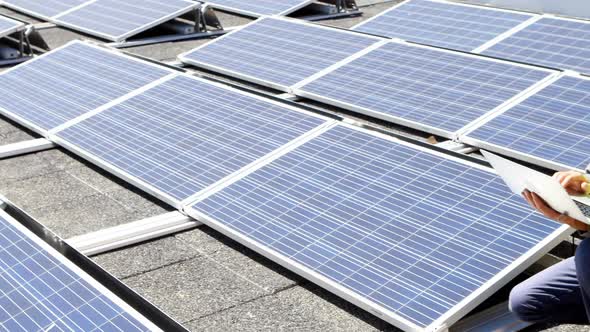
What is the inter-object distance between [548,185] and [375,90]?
6.03 metres

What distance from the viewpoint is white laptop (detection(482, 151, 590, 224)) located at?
5.15 m

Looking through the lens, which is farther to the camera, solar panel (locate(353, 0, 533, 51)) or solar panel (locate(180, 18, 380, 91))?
solar panel (locate(353, 0, 533, 51))

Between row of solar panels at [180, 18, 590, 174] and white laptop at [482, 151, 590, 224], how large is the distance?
10.9 ft

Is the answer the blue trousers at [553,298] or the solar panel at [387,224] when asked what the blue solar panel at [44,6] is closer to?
the solar panel at [387,224]

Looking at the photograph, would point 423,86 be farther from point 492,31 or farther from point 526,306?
point 526,306

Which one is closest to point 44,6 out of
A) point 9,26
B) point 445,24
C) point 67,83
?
point 9,26

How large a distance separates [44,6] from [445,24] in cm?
883

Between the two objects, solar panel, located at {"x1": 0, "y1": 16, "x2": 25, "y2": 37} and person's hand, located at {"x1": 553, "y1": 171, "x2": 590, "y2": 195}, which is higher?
person's hand, located at {"x1": 553, "y1": 171, "x2": 590, "y2": 195}

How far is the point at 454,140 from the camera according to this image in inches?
382

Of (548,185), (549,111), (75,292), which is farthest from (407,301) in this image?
(549,111)

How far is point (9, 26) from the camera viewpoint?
1484 cm

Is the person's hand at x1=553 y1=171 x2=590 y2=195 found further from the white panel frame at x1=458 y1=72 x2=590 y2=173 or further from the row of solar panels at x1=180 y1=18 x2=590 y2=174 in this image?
the row of solar panels at x1=180 y1=18 x2=590 y2=174

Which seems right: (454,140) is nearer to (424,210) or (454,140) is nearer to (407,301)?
(424,210)

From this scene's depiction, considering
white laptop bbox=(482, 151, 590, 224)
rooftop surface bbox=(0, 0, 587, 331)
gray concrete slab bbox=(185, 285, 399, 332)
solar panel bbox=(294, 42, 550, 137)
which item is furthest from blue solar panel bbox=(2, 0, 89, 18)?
white laptop bbox=(482, 151, 590, 224)
